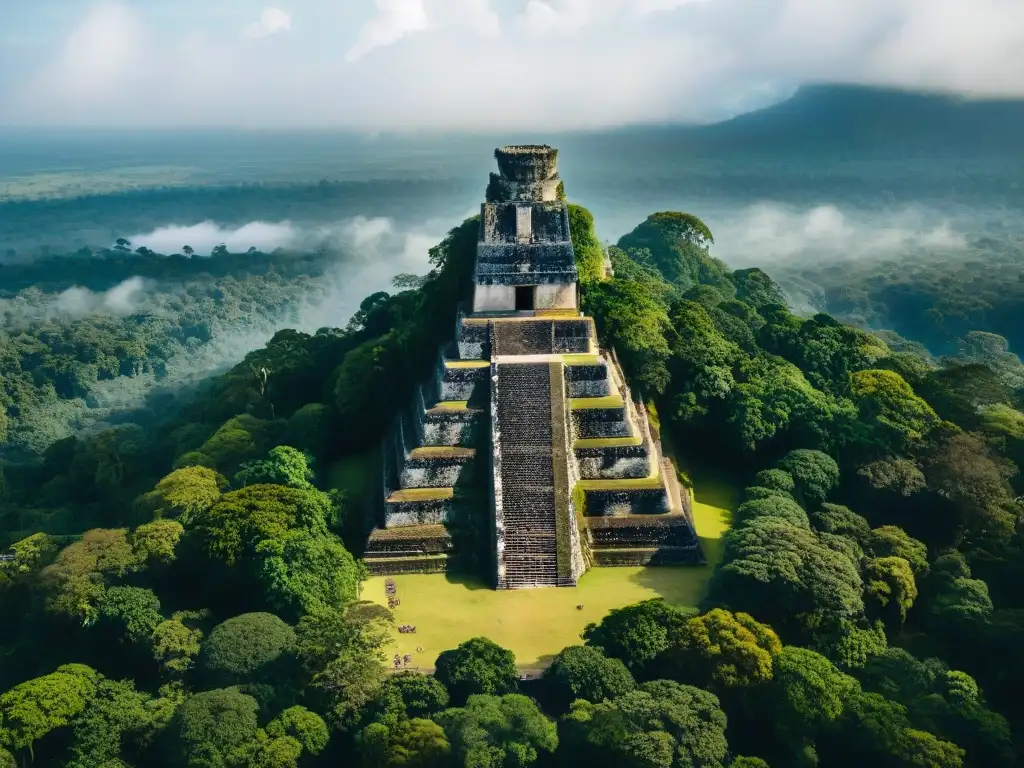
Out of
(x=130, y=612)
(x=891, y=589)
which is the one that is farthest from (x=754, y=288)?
(x=130, y=612)

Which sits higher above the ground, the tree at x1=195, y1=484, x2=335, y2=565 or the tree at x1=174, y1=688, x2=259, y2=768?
the tree at x1=195, y1=484, x2=335, y2=565

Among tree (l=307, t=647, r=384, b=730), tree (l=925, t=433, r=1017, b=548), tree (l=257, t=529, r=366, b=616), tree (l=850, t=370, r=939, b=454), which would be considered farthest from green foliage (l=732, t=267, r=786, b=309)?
tree (l=307, t=647, r=384, b=730)

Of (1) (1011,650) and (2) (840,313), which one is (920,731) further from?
(2) (840,313)

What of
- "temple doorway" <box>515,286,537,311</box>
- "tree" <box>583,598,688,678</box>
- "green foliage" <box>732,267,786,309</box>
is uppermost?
"temple doorway" <box>515,286,537,311</box>

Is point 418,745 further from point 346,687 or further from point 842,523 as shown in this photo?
point 842,523

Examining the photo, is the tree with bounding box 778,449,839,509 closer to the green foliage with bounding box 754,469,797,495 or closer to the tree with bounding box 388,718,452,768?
the green foliage with bounding box 754,469,797,495

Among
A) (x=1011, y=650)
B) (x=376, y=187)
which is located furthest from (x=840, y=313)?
(x=376, y=187)
